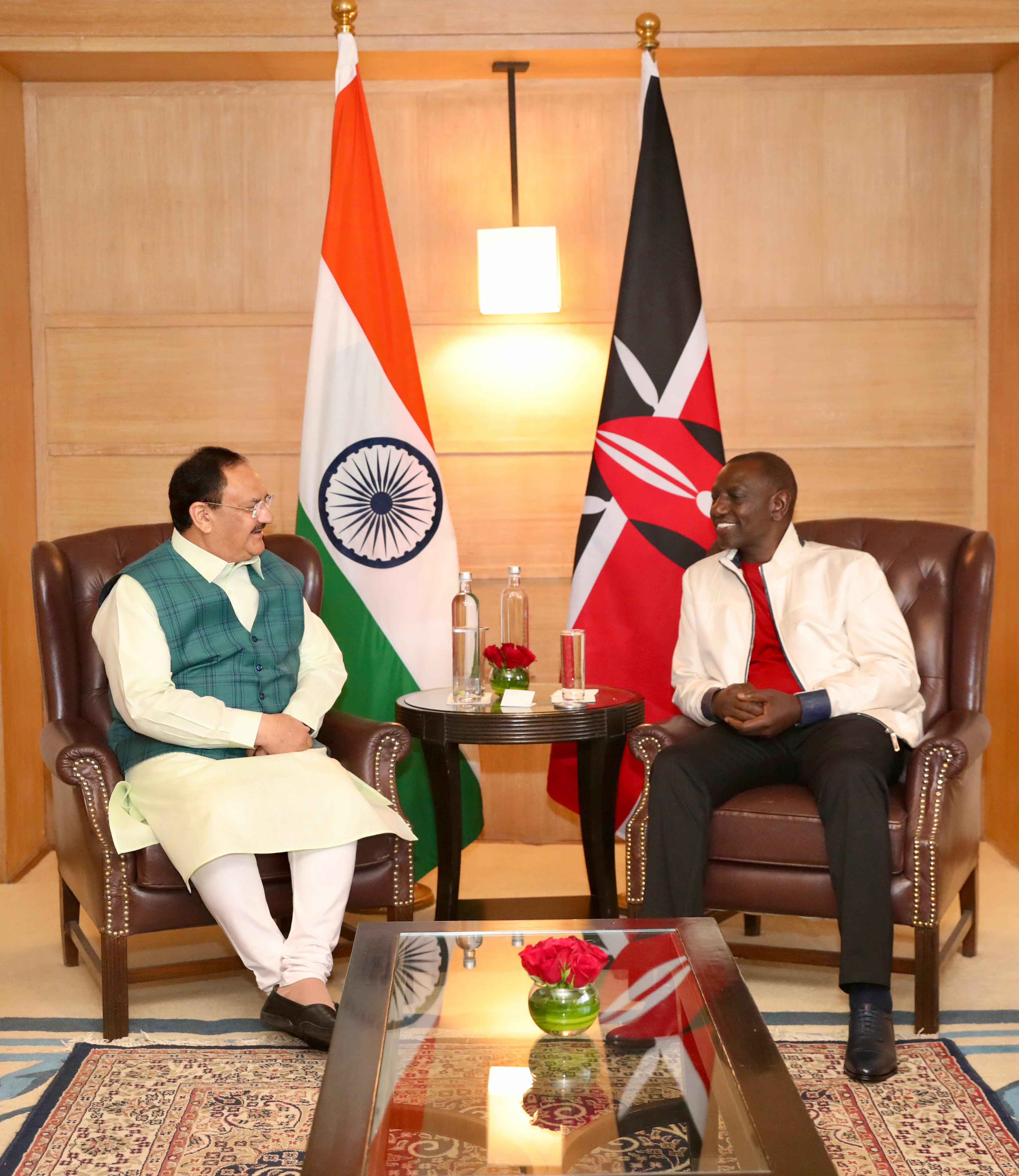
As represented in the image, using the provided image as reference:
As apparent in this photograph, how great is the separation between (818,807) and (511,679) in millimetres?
863

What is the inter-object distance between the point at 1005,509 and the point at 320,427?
222cm

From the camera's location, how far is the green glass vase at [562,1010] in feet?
5.92

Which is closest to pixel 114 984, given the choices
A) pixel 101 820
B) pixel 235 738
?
pixel 101 820

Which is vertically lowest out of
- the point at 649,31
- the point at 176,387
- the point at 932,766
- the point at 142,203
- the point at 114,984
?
the point at 114,984

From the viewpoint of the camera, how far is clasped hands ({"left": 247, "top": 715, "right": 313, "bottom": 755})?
2.76 metres

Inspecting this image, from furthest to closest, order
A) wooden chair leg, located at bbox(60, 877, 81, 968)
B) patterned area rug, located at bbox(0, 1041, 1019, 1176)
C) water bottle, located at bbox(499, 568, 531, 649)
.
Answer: water bottle, located at bbox(499, 568, 531, 649)
wooden chair leg, located at bbox(60, 877, 81, 968)
patterned area rug, located at bbox(0, 1041, 1019, 1176)

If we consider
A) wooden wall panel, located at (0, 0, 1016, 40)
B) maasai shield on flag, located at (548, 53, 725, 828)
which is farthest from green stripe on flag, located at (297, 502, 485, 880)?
wooden wall panel, located at (0, 0, 1016, 40)

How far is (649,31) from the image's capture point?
144 inches

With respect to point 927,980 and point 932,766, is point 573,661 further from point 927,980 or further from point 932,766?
point 927,980

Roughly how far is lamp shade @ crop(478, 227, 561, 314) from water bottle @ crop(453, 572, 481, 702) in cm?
113

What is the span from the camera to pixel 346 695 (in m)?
3.59

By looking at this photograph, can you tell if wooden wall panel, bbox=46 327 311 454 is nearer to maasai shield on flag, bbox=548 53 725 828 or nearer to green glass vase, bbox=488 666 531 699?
maasai shield on flag, bbox=548 53 725 828

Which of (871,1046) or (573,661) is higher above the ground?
(573,661)

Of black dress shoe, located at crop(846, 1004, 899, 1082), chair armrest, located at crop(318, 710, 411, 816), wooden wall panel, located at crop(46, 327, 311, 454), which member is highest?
wooden wall panel, located at crop(46, 327, 311, 454)
